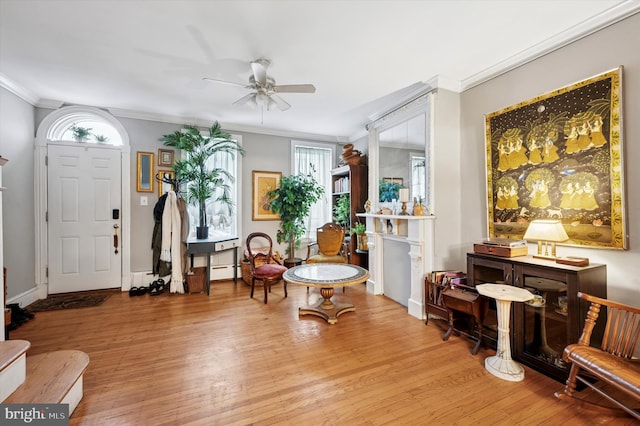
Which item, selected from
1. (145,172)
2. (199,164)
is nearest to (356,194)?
(199,164)

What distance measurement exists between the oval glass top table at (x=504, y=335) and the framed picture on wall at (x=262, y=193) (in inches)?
144

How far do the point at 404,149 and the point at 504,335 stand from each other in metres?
2.32

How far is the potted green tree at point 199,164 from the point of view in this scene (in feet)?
13.5

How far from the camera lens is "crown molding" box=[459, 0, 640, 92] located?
192 centimetres

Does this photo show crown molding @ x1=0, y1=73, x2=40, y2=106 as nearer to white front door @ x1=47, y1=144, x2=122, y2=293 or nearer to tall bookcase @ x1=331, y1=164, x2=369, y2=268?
white front door @ x1=47, y1=144, x2=122, y2=293

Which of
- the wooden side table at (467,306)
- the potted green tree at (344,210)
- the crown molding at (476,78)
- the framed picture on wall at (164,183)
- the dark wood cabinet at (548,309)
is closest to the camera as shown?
the dark wood cabinet at (548,309)

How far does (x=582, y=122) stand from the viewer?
2125 millimetres

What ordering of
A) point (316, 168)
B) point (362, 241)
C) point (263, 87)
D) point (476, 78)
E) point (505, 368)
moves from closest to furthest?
1. point (505, 368)
2. point (263, 87)
3. point (476, 78)
4. point (362, 241)
5. point (316, 168)

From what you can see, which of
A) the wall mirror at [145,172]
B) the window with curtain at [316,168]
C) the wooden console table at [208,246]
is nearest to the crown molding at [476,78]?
the window with curtain at [316,168]

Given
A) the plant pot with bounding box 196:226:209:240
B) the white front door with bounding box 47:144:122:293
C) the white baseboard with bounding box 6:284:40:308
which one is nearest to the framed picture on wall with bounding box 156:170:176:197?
the white front door with bounding box 47:144:122:293

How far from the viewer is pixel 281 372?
209cm

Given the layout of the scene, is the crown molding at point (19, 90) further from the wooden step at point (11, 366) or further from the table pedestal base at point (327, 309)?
the table pedestal base at point (327, 309)

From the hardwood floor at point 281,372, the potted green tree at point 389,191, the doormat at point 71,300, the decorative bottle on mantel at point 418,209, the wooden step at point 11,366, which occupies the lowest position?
the hardwood floor at point 281,372

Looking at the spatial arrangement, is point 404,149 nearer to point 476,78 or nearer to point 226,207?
point 476,78
